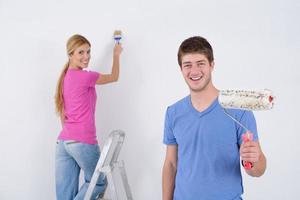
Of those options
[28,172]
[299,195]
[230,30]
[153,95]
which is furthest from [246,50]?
[28,172]

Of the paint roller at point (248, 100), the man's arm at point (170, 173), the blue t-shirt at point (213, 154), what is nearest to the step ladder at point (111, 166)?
the man's arm at point (170, 173)

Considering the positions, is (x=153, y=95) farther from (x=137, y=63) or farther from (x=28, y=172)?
(x=28, y=172)

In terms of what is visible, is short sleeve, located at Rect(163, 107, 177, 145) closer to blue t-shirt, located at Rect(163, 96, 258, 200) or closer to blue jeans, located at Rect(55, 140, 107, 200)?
blue t-shirt, located at Rect(163, 96, 258, 200)

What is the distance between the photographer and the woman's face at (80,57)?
6.86 feet

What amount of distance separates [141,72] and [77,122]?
0.49 meters

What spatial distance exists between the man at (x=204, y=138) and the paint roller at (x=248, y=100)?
10cm

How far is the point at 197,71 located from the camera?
1.21 m

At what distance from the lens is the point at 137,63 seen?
7.41ft

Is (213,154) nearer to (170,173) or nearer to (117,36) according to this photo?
(170,173)

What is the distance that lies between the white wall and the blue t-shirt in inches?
36.0

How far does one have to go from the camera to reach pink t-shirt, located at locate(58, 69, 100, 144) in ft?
6.72

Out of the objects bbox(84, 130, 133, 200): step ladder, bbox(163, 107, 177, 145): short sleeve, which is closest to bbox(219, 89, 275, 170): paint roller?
bbox(163, 107, 177, 145): short sleeve

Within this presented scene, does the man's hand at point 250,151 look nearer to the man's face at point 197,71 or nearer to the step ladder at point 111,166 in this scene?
the man's face at point 197,71

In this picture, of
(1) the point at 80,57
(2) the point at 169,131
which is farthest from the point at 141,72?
(2) the point at 169,131
